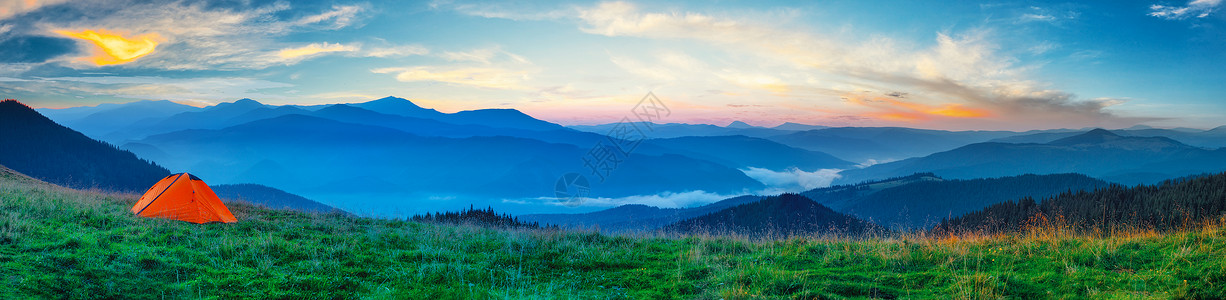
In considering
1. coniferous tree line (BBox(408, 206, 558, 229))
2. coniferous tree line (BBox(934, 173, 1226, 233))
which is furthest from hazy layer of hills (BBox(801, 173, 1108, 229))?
coniferous tree line (BBox(408, 206, 558, 229))

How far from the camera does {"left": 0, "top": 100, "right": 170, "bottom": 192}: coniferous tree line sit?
13012 centimetres

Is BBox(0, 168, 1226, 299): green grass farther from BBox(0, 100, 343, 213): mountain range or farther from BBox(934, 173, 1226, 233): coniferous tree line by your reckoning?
BBox(0, 100, 343, 213): mountain range

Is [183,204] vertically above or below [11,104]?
below

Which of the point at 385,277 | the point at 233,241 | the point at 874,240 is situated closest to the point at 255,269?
the point at 385,277

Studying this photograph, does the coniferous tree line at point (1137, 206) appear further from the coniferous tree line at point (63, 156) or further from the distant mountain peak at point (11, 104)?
the distant mountain peak at point (11, 104)

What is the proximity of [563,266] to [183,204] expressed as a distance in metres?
12.4

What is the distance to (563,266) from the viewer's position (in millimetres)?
10430

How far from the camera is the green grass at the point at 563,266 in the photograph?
24.7 ft

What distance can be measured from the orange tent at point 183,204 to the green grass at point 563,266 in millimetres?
1782

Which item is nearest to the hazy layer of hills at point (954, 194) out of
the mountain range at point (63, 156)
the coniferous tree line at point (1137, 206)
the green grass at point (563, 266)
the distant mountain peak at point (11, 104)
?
the coniferous tree line at point (1137, 206)

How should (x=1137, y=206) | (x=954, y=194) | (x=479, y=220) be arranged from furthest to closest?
(x=954, y=194), (x=1137, y=206), (x=479, y=220)

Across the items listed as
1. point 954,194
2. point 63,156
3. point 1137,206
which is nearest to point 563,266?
point 1137,206

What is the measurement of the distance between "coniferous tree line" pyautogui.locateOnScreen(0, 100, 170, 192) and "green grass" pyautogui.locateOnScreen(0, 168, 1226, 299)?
153976 mm

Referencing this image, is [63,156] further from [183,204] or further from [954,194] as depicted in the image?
[954,194]
